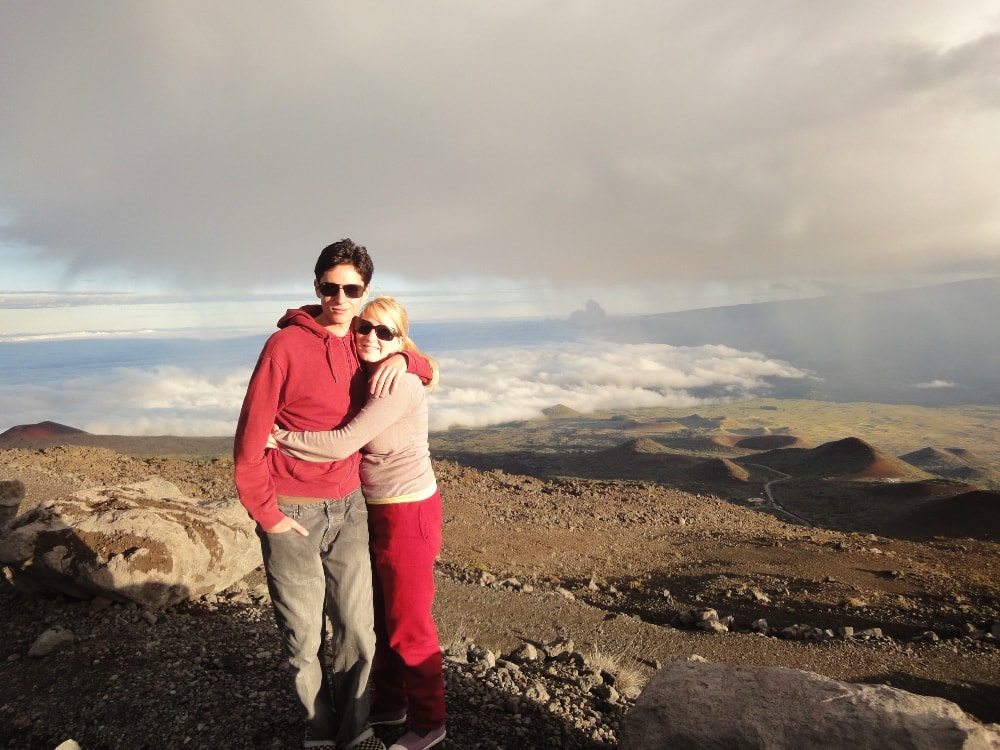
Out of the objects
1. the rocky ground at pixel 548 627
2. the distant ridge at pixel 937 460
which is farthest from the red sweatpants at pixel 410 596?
the distant ridge at pixel 937 460

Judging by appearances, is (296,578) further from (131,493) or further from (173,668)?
(131,493)

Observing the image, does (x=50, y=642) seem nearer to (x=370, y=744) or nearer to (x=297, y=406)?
(x=370, y=744)

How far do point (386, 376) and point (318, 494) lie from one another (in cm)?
80

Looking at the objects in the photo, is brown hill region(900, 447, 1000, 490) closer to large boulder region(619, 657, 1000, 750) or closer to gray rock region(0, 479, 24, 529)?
large boulder region(619, 657, 1000, 750)

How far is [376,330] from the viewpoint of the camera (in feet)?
11.7

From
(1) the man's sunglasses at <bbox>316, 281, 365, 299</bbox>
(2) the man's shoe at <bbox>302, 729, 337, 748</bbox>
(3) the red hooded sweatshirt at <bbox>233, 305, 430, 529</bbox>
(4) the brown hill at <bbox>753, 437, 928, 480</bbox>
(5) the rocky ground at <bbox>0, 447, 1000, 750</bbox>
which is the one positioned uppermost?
(1) the man's sunglasses at <bbox>316, 281, 365, 299</bbox>

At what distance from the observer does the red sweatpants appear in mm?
Answer: 3660

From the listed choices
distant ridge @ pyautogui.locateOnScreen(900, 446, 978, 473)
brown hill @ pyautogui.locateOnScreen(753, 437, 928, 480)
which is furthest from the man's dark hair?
distant ridge @ pyautogui.locateOnScreen(900, 446, 978, 473)

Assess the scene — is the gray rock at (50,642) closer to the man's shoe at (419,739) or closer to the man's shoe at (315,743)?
the man's shoe at (315,743)

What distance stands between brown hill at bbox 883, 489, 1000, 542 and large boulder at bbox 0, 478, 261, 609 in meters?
29.4

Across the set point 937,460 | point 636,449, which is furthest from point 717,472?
point 937,460

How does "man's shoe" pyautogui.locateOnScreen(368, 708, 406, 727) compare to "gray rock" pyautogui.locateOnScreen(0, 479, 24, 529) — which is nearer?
"man's shoe" pyautogui.locateOnScreen(368, 708, 406, 727)

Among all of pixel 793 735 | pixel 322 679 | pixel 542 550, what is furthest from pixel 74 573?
pixel 542 550

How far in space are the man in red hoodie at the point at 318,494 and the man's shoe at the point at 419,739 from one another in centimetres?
17
